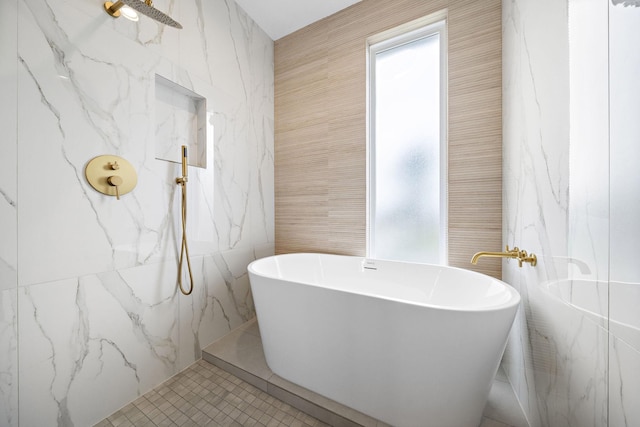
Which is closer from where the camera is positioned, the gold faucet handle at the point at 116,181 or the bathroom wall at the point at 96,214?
the bathroom wall at the point at 96,214

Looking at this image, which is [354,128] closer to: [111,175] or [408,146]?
[408,146]

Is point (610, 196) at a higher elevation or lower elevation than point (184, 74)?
lower

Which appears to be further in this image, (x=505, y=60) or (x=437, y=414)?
(x=505, y=60)

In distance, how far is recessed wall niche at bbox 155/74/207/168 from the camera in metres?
1.44

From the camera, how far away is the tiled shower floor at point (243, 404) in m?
1.09

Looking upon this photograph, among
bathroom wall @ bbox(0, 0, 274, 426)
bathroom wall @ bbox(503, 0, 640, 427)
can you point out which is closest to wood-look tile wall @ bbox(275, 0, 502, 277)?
bathroom wall @ bbox(503, 0, 640, 427)

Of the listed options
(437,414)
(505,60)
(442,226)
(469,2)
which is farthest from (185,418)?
(469,2)

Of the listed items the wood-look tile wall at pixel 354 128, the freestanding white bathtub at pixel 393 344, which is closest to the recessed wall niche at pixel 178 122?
the wood-look tile wall at pixel 354 128

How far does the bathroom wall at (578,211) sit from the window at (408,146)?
A: 1.82 feet

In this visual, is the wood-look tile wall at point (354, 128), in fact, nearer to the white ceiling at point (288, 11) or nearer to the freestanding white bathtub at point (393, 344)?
the white ceiling at point (288, 11)

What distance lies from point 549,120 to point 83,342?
2240 mm

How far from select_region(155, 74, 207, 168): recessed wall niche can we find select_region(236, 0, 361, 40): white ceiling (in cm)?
103

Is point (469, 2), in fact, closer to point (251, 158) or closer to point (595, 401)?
point (251, 158)

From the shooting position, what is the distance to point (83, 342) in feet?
3.51
